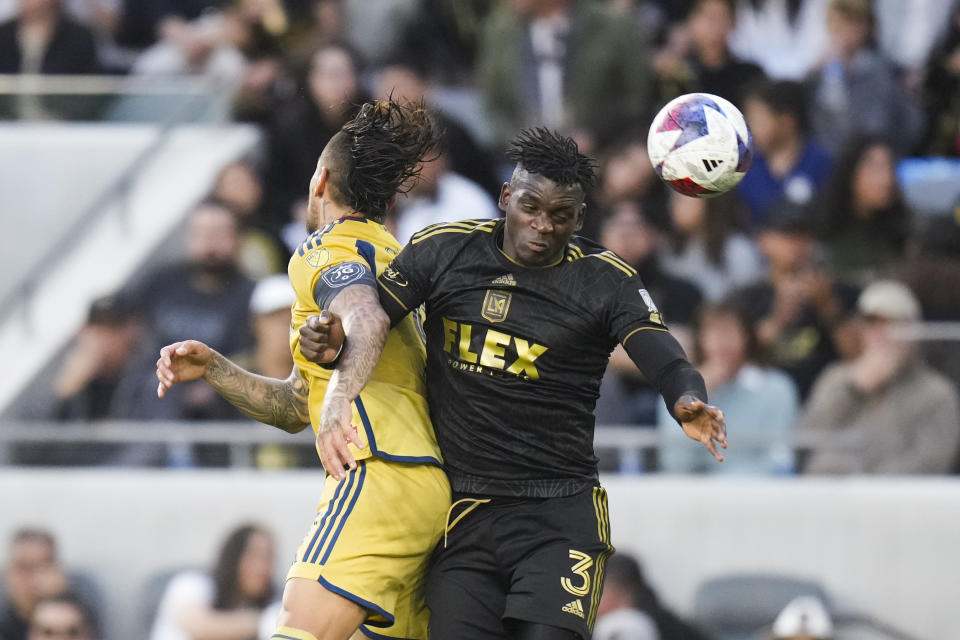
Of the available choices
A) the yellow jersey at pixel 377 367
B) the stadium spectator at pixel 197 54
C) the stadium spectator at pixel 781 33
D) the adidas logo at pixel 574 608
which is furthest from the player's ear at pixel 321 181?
the stadium spectator at pixel 197 54

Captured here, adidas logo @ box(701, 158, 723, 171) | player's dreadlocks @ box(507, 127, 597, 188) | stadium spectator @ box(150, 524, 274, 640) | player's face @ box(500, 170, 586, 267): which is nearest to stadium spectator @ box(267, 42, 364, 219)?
stadium spectator @ box(150, 524, 274, 640)

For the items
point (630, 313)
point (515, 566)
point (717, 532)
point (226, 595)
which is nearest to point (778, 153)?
point (717, 532)

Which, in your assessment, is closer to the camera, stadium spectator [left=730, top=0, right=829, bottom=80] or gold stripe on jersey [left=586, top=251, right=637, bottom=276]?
gold stripe on jersey [left=586, top=251, right=637, bottom=276]

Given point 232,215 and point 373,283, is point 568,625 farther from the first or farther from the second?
point 232,215

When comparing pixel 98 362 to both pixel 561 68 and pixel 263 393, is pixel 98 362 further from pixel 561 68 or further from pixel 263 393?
pixel 263 393

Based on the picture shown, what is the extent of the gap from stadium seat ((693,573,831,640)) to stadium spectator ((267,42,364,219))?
3478 millimetres

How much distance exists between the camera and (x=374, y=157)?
5.18 metres

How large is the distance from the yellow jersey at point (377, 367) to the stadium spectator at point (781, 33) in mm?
5486

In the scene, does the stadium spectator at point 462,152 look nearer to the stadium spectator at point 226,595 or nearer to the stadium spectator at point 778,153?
the stadium spectator at point 778,153

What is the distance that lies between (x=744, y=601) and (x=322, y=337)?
4.00 meters

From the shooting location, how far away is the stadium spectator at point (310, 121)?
960 cm

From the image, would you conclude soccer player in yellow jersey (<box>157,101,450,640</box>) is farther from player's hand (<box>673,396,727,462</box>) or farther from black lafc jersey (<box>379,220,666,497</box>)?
player's hand (<box>673,396,727,462</box>)

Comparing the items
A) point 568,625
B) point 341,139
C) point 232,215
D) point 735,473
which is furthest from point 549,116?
point 568,625

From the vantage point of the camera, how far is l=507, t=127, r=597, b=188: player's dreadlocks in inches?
192
